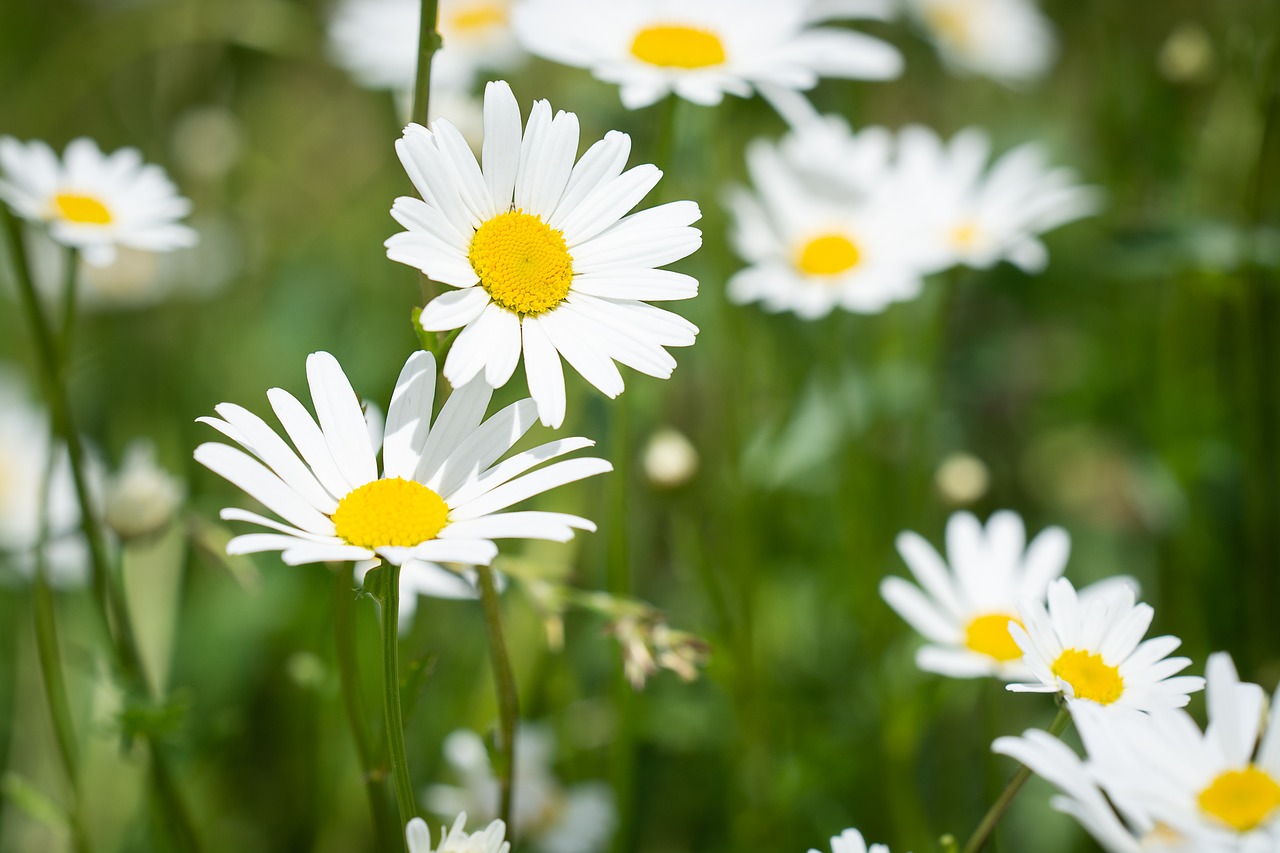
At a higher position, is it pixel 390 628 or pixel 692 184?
pixel 692 184

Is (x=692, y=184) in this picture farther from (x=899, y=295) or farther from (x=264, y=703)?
(x=264, y=703)

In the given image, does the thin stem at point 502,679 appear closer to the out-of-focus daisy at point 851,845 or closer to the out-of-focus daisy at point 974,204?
the out-of-focus daisy at point 851,845

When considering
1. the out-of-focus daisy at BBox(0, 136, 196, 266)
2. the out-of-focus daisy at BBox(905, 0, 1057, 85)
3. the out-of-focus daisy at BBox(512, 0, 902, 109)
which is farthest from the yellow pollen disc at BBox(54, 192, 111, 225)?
the out-of-focus daisy at BBox(905, 0, 1057, 85)

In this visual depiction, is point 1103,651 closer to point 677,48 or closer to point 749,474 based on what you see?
point 677,48

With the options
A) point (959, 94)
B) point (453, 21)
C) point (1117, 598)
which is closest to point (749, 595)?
point (1117, 598)

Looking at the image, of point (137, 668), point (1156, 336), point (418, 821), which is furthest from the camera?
point (1156, 336)

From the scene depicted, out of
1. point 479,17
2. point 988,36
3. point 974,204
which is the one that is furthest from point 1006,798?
point 988,36
